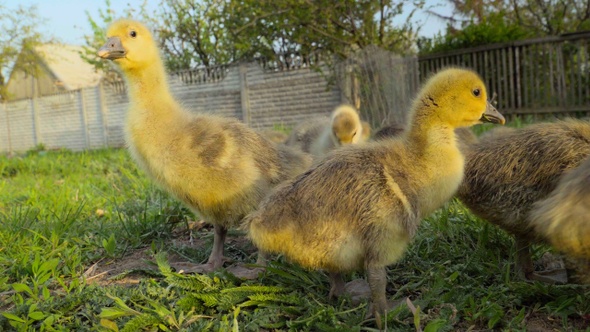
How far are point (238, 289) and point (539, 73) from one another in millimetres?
12061

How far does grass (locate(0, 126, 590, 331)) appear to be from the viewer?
2.21 meters

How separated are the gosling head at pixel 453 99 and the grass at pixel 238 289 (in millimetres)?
773

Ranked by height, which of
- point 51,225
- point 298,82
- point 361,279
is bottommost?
point 361,279

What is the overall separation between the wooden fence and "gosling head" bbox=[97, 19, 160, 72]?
11041mm

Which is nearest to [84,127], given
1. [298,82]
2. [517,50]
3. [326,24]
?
[298,82]

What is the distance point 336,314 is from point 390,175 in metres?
0.68

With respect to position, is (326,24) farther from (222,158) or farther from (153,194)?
(222,158)

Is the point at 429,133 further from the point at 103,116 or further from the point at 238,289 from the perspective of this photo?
the point at 103,116

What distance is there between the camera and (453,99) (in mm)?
2545

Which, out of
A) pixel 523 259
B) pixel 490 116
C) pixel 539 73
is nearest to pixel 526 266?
pixel 523 259

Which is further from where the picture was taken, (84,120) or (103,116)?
(84,120)

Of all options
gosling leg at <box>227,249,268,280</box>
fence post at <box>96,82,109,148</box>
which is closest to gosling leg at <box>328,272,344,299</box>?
gosling leg at <box>227,249,268,280</box>

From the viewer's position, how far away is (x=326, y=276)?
2.71 metres

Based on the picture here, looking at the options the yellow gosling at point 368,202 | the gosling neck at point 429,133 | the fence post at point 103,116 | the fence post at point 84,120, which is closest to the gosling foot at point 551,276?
the yellow gosling at point 368,202
